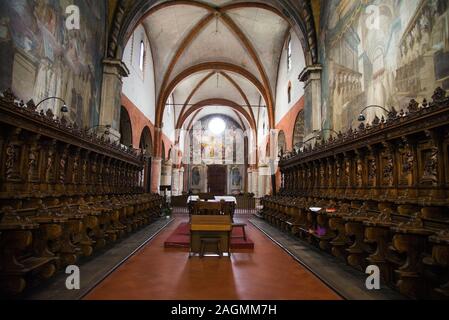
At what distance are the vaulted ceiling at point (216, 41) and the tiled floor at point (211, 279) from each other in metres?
12.3

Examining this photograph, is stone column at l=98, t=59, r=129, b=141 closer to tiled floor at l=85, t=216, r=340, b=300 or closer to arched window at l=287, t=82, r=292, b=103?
tiled floor at l=85, t=216, r=340, b=300

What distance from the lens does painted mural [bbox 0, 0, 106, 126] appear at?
238 inches

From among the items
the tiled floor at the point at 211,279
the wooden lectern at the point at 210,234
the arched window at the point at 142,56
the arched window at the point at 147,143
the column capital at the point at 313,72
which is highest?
the arched window at the point at 142,56

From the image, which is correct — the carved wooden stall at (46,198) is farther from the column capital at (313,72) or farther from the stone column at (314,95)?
the column capital at (313,72)

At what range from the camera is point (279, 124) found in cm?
1950

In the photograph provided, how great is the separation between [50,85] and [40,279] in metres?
5.57

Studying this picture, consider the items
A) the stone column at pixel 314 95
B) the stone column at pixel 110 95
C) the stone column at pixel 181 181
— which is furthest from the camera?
the stone column at pixel 181 181

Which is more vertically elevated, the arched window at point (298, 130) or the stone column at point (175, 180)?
the arched window at point (298, 130)

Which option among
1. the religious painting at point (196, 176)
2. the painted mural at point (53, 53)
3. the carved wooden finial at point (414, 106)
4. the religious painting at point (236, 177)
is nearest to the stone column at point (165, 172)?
the religious painting at point (196, 176)

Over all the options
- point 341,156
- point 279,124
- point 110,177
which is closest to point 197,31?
point 279,124

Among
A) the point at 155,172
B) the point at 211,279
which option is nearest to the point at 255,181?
the point at 155,172

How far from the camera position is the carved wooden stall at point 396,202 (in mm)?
3539

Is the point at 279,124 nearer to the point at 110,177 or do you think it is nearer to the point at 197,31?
the point at 197,31

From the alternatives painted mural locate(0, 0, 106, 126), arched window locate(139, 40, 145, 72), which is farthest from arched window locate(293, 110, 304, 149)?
painted mural locate(0, 0, 106, 126)
